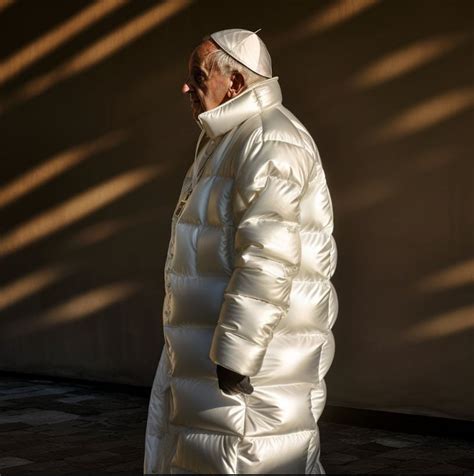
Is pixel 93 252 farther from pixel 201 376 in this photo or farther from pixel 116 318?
pixel 201 376

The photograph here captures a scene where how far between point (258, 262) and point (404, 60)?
102 inches

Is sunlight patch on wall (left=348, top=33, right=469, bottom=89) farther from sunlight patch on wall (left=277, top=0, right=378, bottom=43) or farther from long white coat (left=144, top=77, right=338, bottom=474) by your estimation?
long white coat (left=144, top=77, right=338, bottom=474)

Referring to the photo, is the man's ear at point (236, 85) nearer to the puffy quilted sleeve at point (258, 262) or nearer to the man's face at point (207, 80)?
the man's face at point (207, 80)

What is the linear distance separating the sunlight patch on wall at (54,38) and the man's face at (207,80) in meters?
3.52

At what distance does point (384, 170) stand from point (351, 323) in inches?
30.3

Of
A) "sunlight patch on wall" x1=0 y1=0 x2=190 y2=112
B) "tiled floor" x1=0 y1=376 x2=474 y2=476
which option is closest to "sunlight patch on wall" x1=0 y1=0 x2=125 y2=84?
"sunlight patch on wall" x1=0 y1=0 x2=190 y2=112

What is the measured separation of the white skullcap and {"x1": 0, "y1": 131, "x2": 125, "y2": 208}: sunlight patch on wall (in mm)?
3408

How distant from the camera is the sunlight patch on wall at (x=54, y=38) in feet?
20.9

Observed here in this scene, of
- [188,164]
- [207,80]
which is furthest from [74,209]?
[207,80]

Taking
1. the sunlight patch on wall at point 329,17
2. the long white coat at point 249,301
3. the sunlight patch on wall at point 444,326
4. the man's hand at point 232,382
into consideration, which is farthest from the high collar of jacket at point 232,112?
the sunlight patch on wall at point 329,17

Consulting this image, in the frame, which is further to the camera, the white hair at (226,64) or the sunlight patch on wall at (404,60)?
the sunlight patch on wall at (404,60)

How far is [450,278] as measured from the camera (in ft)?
15.6

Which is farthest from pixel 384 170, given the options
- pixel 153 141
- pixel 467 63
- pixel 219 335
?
pixel 219 335

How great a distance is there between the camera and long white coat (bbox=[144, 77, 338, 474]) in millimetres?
2592
